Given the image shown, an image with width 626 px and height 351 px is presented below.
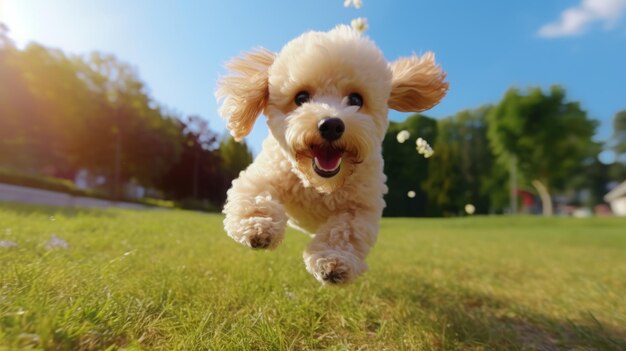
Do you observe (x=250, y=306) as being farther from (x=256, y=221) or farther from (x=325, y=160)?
(x=325, y=160)

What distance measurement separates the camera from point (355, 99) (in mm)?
2898

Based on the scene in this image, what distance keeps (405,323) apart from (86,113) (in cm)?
3111

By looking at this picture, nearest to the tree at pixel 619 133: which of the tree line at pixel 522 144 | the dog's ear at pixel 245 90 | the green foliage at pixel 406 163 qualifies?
the tree line at pixel 522 144

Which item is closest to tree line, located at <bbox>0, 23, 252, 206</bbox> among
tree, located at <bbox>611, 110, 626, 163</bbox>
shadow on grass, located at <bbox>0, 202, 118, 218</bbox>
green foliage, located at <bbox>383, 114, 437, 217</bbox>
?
green foliage, located at <bbox>383, 114, 437, 217</bbox>

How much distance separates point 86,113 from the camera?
29.5 m

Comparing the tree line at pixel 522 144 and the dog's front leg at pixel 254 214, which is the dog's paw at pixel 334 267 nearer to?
the dog's front leg at pixel 254 214

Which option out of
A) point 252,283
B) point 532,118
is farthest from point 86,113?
point 532,118

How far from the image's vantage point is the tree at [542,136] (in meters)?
45.6

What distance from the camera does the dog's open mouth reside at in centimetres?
265

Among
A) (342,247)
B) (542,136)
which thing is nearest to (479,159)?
(542,136)

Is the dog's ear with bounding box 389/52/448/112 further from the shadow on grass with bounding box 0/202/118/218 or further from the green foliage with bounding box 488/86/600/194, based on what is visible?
the green foliage with bounding box 488/86/600/194

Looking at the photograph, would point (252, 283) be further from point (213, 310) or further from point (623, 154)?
point (623, 154)

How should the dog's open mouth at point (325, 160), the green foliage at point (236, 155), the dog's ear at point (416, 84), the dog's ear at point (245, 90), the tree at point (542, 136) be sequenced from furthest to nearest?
the tree at point (542, 136)
the green foliage at point (236, 155)
the dog's ear at point (416, 84)
the dog's ear at point (245, 90)
the dog's open mouth at point (325, 160)

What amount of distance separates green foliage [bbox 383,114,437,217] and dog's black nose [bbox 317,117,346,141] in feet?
3.66
